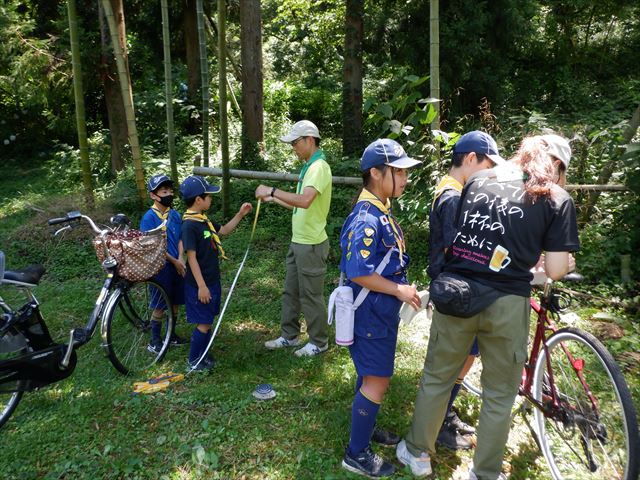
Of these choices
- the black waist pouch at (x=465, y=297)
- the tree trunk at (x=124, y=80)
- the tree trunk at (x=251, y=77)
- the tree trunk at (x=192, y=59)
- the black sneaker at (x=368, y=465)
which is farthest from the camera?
the tree trunk at (x=192, y=59)

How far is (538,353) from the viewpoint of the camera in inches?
115

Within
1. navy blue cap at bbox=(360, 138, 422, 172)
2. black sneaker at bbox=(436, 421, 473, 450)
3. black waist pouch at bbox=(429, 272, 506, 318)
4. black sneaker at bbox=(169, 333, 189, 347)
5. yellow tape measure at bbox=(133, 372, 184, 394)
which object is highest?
navy blue cap at bbox=(360, 138, 422, 172)

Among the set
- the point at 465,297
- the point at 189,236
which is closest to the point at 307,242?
the point at 189,236

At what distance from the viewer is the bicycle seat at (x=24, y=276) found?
3.39 metres

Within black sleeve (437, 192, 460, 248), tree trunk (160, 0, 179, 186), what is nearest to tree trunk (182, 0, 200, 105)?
tree trunk (160, 0, 179, 186)

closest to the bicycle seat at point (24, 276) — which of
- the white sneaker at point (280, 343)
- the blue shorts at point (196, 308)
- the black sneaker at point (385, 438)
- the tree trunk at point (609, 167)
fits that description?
the blue shorts at point (196, 308)

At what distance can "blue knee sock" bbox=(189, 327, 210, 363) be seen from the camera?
388 cm

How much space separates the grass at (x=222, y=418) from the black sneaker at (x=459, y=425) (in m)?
0.18

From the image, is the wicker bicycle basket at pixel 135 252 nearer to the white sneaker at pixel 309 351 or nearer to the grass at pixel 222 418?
the grass at pixel 222 418

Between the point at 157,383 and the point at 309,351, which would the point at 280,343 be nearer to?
the point at 309,351

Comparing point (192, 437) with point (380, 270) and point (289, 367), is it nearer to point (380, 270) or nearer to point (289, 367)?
point (289, 367)

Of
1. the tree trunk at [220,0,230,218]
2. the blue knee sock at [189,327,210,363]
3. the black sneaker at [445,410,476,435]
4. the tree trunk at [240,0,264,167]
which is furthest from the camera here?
the tree trunk at [240,0,264,167]

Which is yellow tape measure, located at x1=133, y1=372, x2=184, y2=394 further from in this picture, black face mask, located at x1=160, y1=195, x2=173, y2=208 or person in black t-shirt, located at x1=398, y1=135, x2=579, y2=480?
person in black t-shirt, located at x1=398, y1=135, x2=579, y2=480

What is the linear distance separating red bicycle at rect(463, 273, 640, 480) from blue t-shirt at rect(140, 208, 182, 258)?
276cm
